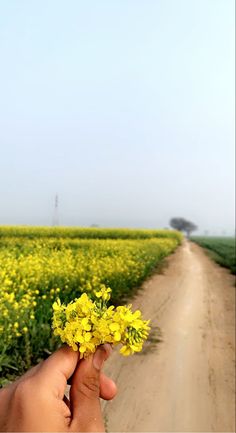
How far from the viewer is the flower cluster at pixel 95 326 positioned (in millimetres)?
1234

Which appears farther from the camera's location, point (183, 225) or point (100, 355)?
point (183, 225)

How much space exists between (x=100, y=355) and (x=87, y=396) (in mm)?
122

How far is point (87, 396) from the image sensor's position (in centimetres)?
118

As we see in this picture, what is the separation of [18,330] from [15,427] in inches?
199

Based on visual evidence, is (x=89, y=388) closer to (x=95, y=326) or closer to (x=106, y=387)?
(x=106, y=387)

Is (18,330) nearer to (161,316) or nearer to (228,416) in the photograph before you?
(228,416)

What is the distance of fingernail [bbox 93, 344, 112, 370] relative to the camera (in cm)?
122

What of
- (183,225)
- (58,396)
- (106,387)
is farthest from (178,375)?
(183,225)

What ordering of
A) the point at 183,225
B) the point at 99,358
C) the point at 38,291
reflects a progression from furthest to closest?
the point at 183,225 < the point at 38,291 < the point at 99,358

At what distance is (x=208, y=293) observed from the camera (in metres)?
13.1

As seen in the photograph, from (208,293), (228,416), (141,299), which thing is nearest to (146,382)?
(228,416)

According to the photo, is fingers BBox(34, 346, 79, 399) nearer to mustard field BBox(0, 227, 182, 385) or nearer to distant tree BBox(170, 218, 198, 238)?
mustard field BBox(0, 227, 182, 385)

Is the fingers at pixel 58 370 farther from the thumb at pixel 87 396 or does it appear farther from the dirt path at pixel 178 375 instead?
the dirt path at pixel 178 375

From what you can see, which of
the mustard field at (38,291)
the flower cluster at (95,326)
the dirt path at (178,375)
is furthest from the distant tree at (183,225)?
the flower cluster at (95,326)
